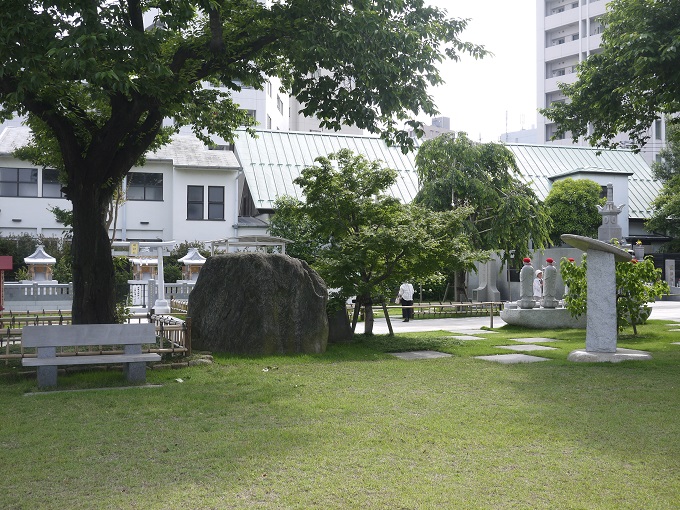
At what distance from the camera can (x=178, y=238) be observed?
3769cm

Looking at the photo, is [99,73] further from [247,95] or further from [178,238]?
[247,95]

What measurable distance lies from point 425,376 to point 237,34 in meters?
6.33

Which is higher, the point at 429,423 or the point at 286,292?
the point at 286,292

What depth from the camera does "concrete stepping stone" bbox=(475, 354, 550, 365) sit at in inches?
491

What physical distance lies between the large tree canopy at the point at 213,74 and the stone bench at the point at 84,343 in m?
2.44

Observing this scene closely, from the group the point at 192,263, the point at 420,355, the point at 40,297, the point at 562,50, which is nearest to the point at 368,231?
the point at 420,355

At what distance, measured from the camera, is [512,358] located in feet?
42.7

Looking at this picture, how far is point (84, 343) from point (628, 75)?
37.1 feet

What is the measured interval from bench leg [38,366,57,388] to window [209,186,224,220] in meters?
29.3

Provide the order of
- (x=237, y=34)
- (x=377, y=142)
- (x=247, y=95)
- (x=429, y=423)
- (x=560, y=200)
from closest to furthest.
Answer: (x=429, y=423), (x=237, y=34), (x=560, y=200), (x=377, y=142), (x=247, y=95)

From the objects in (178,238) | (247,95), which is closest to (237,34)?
(178,238)

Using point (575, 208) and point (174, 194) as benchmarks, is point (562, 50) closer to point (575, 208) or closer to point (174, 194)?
point (575, 208)

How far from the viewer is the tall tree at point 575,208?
41.4m

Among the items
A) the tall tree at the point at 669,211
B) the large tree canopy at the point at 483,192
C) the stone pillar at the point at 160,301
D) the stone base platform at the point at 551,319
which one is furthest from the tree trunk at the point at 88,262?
the tall tree at the point at 669,211
